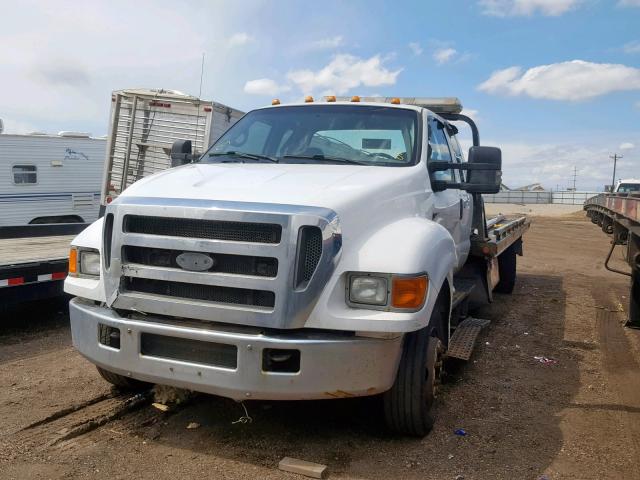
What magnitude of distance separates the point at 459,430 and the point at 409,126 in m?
2.31

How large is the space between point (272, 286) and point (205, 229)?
518 mm

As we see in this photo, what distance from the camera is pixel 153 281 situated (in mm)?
3533

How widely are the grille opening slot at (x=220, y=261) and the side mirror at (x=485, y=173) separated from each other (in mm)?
2025

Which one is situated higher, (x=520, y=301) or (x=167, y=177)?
(x=167, y=177)

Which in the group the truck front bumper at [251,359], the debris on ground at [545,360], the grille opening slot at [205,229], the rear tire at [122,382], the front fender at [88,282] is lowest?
the debris on ground at [545,360]

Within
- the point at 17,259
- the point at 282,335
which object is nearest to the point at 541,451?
the point at 282,335

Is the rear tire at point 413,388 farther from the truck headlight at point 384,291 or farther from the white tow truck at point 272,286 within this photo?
the truck headlight at point 384,291

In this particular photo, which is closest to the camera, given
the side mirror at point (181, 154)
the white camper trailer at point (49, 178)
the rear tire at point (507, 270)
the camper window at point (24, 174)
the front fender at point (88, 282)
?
the front fender at point (88, 282)

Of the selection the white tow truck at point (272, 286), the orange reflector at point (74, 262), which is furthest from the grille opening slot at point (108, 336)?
the orange reflector at point (74, 262)

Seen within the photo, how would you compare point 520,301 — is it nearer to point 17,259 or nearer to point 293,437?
point 293,437

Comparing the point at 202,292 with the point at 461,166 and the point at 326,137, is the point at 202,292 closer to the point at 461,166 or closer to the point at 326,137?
the point at 326,137

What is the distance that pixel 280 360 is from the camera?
323 cm

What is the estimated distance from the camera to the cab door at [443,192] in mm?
4771

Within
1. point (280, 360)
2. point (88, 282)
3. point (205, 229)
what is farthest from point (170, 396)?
point (205, 229)
